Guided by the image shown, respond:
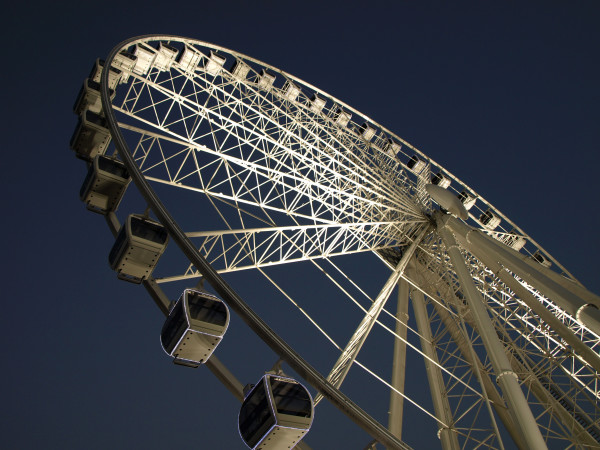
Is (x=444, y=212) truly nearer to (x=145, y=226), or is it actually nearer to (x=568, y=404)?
(x=568, y=404)

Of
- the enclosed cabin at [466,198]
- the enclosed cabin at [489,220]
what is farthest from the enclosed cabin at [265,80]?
the enclosed cabin at [489,220]

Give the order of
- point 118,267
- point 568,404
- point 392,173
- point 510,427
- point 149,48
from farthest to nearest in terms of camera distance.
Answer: point 392,173 → point 568,404 → point 510,427 → point 149,48 → point 118,267

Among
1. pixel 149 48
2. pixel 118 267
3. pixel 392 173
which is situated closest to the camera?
pixel 118 267

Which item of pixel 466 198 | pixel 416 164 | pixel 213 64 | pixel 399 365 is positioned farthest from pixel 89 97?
pixel 466 198

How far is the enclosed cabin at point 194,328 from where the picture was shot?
6.40m

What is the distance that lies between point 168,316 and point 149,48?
10.7 metres

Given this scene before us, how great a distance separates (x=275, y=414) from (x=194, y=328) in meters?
1.57

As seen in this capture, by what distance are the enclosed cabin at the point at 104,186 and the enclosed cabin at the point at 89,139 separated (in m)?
1.14

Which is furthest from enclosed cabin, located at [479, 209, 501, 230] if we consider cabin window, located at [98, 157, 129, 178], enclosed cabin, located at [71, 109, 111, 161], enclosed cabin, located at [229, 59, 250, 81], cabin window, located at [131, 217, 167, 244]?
cabin window, located at [131, 217, 167, 244]

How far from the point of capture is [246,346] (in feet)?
299

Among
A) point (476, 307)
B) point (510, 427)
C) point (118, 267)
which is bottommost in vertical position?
point (510, 427)

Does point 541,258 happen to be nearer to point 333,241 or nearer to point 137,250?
point 333,241

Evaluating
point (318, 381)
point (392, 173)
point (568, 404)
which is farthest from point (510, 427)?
point (318, 381)

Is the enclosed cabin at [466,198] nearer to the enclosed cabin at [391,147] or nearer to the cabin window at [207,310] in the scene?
the enclosed cabin at [391,147]
